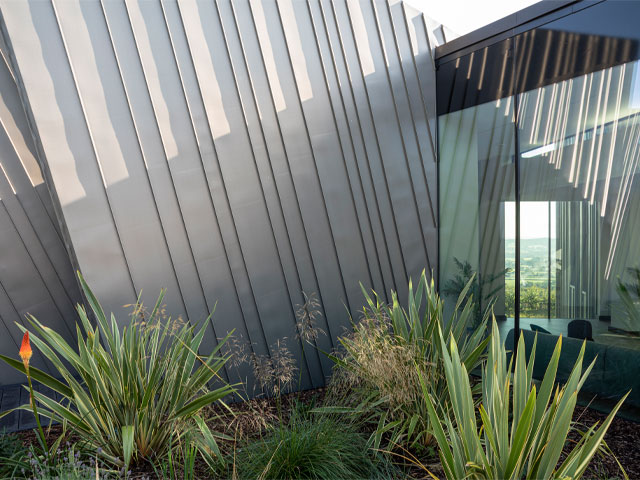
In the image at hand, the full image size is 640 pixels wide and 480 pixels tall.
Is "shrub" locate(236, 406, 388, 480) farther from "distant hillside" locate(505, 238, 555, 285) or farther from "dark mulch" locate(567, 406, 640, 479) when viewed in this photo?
"distant hillside" locate(505, 238, 555, 285)

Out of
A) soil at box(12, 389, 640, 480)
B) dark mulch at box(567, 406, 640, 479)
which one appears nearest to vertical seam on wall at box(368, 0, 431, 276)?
soil at box(12, 389, 640, 480)

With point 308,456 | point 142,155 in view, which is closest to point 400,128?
point 142,155

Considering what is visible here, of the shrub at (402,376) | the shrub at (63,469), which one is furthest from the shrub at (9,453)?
the shrub at (402,376)

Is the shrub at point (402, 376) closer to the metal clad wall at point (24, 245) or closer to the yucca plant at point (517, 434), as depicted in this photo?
the yucca plant at point (517, 434)

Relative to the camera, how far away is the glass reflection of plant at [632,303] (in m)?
4.20

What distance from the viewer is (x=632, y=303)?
13.9ft

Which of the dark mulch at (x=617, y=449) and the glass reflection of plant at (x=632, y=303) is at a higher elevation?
the glass reflection of plant at (x=632, y=303)

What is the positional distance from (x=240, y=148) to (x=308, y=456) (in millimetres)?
2908

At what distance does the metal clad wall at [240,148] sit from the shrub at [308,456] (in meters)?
1.26

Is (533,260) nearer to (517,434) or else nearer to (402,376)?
(402,376)

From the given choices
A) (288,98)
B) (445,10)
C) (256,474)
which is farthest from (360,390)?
(445,10)

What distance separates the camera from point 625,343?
4.25 m

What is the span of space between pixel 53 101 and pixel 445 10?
13.6ft

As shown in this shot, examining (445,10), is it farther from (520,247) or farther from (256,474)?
(256,474)
